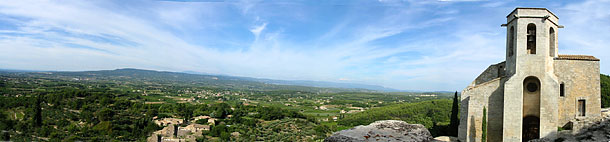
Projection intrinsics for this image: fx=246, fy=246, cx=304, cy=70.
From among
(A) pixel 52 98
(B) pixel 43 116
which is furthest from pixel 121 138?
(A) pixel 52 98

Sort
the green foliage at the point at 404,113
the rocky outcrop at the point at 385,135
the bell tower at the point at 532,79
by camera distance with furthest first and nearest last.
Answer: the green foliage at the point at 404,113
the bell tower at the point at 532,79
the rocky outcrop at the point at 385,135

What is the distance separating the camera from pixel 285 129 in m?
28.4

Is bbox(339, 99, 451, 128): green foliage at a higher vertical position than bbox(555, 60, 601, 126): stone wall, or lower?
lower

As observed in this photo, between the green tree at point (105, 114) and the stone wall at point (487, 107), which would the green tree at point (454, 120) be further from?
the green tree at point (105, 114)

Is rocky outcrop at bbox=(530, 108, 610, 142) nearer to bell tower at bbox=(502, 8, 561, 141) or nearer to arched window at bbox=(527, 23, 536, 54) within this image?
bell tower at bbox=(502, 8, 561, 141)

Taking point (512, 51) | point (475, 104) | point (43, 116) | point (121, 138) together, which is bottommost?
point (121, 138)

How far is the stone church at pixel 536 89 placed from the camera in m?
10.6

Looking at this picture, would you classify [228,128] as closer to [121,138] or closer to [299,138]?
[299,138]

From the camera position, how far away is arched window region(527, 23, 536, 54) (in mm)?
11484

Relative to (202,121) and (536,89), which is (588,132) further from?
(202,121)

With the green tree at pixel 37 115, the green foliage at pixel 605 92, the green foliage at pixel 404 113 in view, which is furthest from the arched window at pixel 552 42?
the green tree at pixel 37 115

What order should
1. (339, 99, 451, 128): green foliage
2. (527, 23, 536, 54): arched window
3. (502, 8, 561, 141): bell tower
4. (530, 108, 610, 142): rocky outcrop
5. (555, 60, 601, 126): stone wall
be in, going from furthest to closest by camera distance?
1. (339, 99, 451, 128): green foliage
2. (527, 23, 536, 54): arched window
3. (555, 60, 601, 126): stone wall
4. (502, 8, 561, 141): bell tower
5. (530, 108, 610, 142): rocky outcrop

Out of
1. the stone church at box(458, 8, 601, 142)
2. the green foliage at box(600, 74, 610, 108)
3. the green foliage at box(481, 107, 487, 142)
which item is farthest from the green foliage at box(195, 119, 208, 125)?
the green foliage at box(600, 74, 610, 108)

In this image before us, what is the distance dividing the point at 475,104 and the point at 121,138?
96.3 feet
